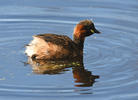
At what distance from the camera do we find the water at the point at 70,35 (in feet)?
27.6

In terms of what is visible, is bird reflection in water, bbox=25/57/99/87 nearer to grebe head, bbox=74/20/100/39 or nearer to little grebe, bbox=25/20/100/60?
little grebe, bbox=25/20/100/60

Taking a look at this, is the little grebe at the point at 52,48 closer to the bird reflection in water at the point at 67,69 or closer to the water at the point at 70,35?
the bird reflection in water at the point at 67,69

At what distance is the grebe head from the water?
387mm

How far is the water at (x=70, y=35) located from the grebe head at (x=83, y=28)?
0.39 metres

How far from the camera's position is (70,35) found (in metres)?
11.5

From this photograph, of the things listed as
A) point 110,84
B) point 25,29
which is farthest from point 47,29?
point 110,84

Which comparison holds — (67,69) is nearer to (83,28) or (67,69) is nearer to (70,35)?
(83,28)

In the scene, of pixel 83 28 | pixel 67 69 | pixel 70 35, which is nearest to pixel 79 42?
pixel 83 28

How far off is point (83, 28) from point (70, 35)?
1.01 meters

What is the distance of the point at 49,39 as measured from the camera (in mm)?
9938

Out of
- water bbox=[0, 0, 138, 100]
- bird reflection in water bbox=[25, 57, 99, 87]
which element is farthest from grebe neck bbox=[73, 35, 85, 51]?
bird reflection in water bbox=[25, 57, 99, 87]

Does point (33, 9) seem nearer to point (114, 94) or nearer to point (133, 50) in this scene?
point (133, 50)

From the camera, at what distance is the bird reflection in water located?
356 inches

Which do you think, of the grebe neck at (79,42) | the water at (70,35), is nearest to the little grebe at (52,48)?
the grebe neck at (79,42)
